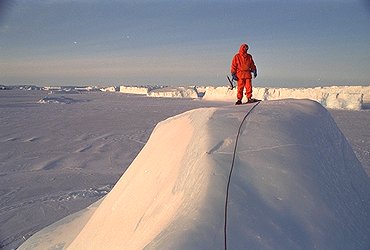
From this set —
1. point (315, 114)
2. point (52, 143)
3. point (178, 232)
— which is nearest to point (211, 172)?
point (178, 232)

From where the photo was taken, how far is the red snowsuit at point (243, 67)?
5.26 metres

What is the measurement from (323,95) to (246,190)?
3614cm

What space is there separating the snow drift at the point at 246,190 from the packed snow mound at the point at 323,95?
1994 centimetres

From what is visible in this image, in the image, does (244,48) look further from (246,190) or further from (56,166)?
(56,166)

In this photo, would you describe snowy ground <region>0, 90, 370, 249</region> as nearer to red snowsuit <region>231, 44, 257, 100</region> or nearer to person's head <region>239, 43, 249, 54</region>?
red snowsuit <region>231, 44, 257, 100</region>

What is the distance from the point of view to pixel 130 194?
10.6 ft

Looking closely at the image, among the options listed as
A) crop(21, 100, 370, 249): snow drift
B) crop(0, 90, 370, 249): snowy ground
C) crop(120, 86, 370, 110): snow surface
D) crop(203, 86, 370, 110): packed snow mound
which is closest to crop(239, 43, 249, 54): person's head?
crop(21, 100, 370, 249): snow drift

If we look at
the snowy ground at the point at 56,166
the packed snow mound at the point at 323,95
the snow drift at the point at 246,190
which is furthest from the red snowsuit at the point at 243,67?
the packed snow mound at the point at 323,95

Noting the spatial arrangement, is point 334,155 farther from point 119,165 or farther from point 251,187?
point 119,165

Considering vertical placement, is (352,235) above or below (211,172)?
below

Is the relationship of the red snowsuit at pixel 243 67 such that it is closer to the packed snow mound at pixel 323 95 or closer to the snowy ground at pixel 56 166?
the snowy ground at pixel 56 166

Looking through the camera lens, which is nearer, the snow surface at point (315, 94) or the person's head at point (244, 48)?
the person's head at point (244, 48)

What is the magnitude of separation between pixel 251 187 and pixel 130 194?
1.55 metres

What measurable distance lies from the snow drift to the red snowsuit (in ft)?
6.24
